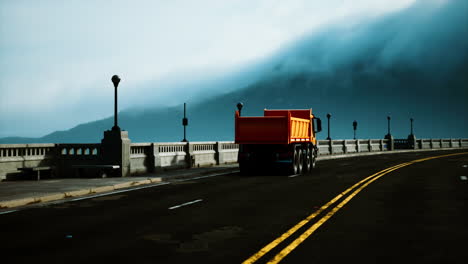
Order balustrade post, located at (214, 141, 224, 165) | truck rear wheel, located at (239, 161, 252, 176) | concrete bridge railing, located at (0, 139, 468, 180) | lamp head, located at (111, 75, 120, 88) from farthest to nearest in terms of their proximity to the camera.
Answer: balustrade post, located at (214, 141, 224, 165)
lamp head, located at (111, 75, 120, 88)
truck rear wheel, located at (239, 161, 252, 176)
concrete bridge railing, located at (0, 139, 468, 180)

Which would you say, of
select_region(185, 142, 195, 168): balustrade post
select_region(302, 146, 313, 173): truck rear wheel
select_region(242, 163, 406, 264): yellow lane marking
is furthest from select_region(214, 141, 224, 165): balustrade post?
select_region(242, 163, 406, 264): yellow lane marking

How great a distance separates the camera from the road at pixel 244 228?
24.7 feet

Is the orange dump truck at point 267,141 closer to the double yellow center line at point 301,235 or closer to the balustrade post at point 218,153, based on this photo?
the balustrade post at point 218,153

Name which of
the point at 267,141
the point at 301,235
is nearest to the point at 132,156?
the point at 267,141

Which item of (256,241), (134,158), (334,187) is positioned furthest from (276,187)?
(256,241)

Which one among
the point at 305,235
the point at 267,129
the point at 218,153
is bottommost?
the point at 305,235

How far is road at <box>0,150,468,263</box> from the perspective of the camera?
7539 mm

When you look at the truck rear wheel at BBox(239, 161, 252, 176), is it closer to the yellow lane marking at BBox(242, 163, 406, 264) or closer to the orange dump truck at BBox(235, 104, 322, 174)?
the orange dump truck at BBox(235, 104, 322, 174)

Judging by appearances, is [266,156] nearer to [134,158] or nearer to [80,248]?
[134,158]

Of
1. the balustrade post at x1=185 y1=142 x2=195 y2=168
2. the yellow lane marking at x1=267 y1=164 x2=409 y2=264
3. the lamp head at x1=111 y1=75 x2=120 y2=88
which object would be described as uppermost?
the lamp head at x1=111 y1=75 x2=120 y2=88

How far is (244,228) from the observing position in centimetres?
969

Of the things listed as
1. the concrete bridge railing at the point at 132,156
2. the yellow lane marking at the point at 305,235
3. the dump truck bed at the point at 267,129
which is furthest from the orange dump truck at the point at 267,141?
the yellow lane marking at the point at 305,235

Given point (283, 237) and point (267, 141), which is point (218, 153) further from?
point (283, 237)

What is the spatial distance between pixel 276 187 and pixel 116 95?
9.85 meters
